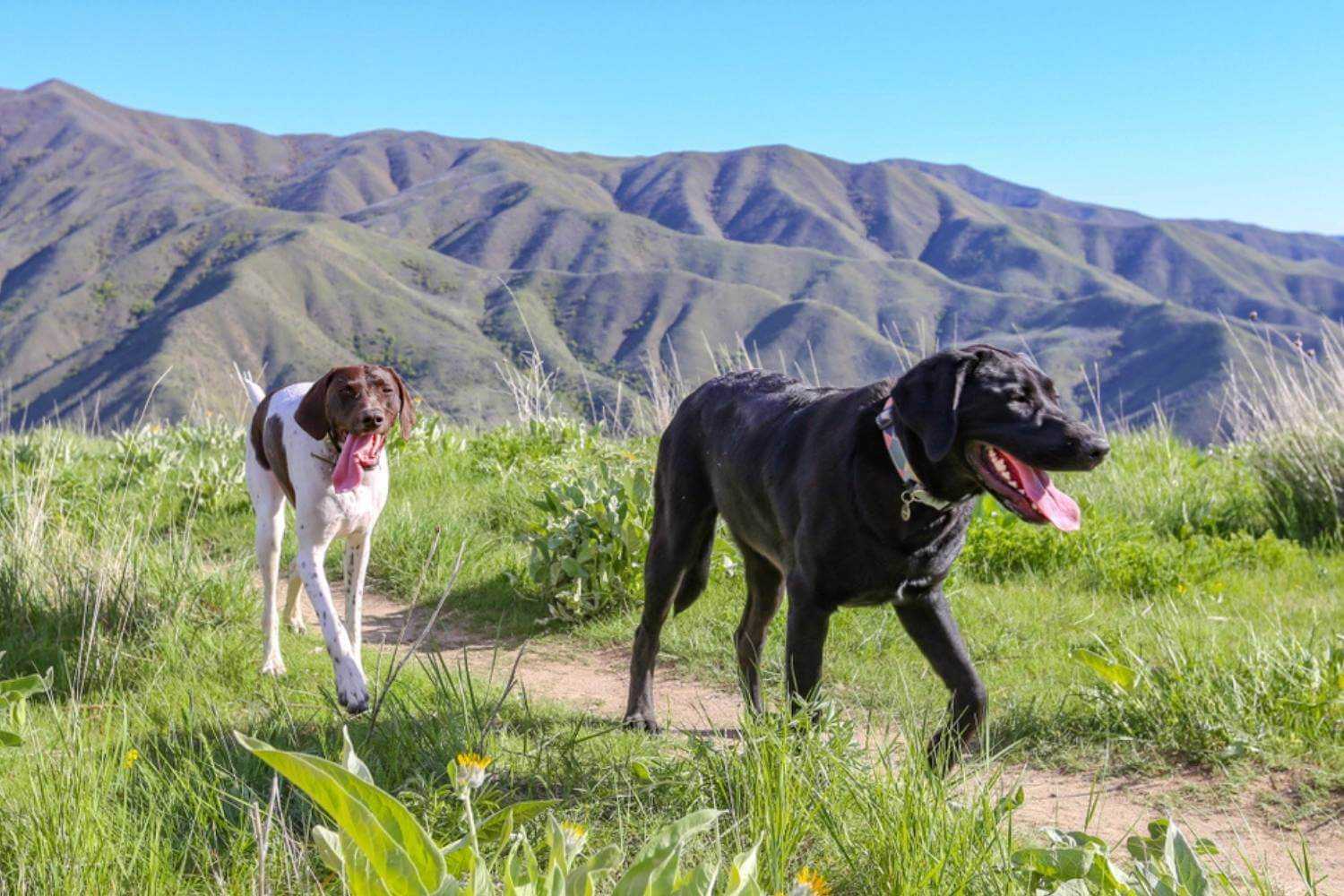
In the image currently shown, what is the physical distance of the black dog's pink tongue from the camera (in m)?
2.75

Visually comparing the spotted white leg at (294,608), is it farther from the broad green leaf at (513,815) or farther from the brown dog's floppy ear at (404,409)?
the broad green leaf at (513,815)

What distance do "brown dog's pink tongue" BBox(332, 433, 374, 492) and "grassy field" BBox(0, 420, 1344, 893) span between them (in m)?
0.53

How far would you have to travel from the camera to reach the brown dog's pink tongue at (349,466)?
410 cm

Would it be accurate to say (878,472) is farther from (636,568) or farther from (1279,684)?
(636,568)

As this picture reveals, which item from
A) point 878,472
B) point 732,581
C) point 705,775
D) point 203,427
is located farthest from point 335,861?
point 203,427

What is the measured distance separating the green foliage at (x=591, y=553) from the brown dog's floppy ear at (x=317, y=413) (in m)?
1.42

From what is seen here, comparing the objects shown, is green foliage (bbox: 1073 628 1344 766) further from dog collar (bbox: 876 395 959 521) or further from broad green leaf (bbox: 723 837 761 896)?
broad green leaf (bbox: 723 837 761 896)

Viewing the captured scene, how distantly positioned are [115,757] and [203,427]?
7.09m

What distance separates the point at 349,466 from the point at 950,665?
2309 millimetres

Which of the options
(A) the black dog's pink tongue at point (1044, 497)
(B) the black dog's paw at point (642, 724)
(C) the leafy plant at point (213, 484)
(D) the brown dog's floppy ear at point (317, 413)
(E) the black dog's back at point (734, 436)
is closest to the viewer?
(A) the black dog's pink tongue at point (1044, 497)

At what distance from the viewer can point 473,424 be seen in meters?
10.5

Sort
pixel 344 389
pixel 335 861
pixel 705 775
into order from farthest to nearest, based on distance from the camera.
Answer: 1. pixel 344 389
2. pixel 705 775
3. pixel 335 861

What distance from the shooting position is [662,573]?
3.92 m

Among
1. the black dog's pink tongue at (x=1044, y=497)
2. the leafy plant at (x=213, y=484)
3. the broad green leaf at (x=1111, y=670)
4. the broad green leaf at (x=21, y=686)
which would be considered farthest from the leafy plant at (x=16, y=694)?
the leafy plant at (x=213, y=484)
